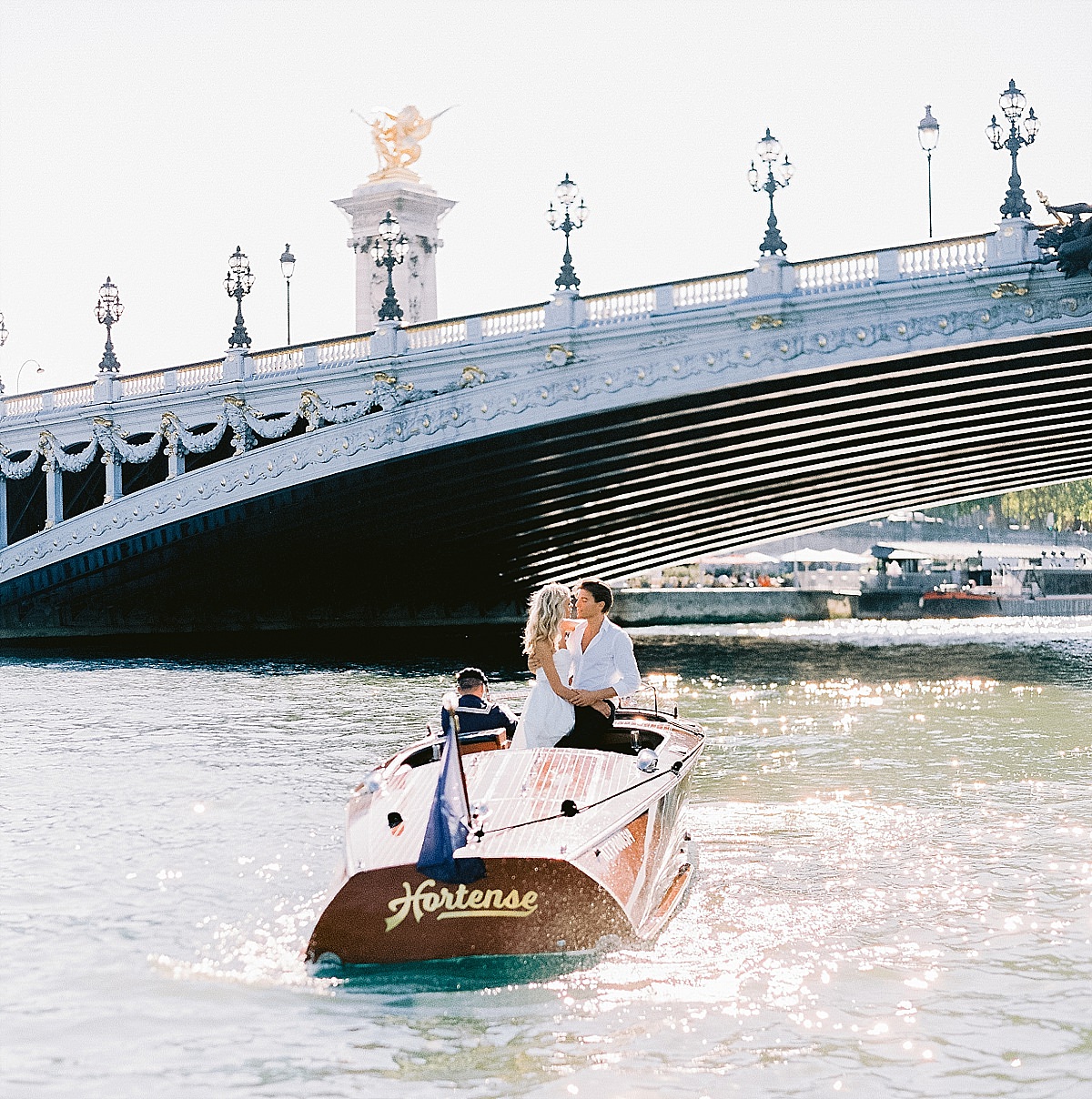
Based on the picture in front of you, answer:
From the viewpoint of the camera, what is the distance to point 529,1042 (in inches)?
297

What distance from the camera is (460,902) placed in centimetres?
820

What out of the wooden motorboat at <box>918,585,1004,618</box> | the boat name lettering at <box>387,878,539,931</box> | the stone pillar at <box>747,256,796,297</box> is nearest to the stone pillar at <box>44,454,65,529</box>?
the stone pillar at <box>747,256,796,297</box>

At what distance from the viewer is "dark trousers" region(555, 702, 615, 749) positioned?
10875mm

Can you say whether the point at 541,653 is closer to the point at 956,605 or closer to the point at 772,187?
the point at 772,187

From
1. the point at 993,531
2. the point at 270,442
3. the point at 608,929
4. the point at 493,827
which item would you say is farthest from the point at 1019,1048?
the point at 993,531

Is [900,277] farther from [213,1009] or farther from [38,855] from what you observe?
[213,1009]

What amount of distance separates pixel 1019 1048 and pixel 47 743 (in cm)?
1581

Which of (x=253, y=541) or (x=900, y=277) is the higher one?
(x=900, y=277)

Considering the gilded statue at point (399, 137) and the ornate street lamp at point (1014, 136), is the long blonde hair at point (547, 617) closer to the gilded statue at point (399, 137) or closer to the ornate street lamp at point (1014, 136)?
the ornate street lamp at point (1014, 136)

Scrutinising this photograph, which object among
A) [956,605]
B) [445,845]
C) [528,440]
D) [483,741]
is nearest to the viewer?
[445,845]

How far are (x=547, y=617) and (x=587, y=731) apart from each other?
1048mm

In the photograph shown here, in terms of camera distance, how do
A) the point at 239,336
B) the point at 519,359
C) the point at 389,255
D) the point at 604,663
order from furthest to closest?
the point at 239,336 < the point at 389,255 < the point at 519,359 < the point at 604,663

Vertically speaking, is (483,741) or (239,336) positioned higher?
(239,336)

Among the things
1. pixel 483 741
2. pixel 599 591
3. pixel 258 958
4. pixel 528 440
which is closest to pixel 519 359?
pixel 528 440
